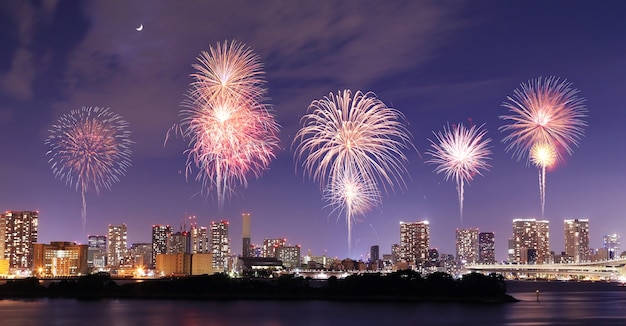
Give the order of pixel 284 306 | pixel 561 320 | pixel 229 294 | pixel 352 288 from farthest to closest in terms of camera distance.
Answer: pixel 229 294 < pixel 352 288 < pixel 284 306 < pixel 561 320

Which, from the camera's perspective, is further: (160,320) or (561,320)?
(561,320)

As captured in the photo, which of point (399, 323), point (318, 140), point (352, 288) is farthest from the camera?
point (352, 288)

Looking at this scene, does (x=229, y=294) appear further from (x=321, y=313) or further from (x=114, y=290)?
(x=321, y=313)

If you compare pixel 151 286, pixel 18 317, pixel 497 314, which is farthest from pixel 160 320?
pixel 151 286

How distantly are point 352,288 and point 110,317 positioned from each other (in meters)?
44.0

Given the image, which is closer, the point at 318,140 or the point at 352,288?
the point at 318,140

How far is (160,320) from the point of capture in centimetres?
7812

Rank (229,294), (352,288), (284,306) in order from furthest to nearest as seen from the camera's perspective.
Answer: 1. (229,294)
2. (352,288)
3. (284,306)

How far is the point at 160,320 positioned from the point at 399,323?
24.4 metres

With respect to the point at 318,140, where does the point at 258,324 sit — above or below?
below

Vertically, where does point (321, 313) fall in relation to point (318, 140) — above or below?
below

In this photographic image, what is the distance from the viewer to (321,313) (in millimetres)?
87000

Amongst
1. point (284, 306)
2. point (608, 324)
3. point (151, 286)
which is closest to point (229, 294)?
point (151, 286)

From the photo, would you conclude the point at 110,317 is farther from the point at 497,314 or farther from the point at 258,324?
the point at 497,314
